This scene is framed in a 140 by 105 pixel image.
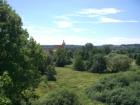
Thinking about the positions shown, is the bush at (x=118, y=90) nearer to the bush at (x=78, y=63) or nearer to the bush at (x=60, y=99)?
the bush at (x=60, y=99)

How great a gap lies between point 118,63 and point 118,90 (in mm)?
61439

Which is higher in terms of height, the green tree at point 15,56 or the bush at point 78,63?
the green tree at point 15,56

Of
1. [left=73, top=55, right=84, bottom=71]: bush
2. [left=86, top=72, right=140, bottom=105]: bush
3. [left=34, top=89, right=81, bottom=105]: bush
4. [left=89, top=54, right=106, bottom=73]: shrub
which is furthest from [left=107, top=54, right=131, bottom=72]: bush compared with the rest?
[left=34, top=89, right=81, bottom=105]: bush

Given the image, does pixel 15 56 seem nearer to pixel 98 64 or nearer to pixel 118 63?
pixel 118 63

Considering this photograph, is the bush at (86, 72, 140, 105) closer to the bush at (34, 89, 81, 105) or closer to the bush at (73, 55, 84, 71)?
the bush at (34, 89, 81, 105)

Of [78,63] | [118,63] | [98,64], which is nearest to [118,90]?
[118,63]

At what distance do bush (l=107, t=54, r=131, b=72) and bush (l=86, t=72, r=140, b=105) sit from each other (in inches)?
2088

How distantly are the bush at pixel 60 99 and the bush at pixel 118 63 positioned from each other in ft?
259

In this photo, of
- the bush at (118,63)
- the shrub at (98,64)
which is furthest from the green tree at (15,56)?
the shrub at (98,64)

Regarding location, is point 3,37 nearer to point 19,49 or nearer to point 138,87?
point 19,49

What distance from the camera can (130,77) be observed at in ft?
154

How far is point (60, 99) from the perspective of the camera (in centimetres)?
2344

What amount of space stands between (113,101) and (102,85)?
5742 millimetres

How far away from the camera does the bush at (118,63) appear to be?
101562 mm
